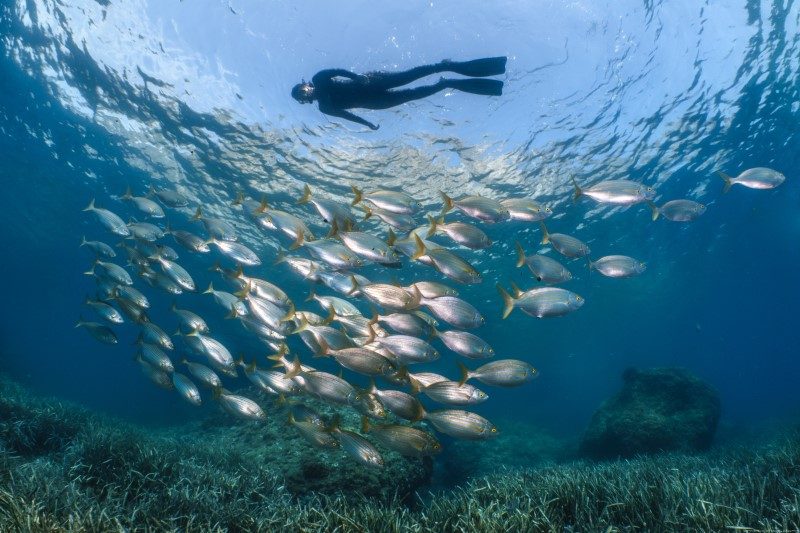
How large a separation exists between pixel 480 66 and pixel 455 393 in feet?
25.1

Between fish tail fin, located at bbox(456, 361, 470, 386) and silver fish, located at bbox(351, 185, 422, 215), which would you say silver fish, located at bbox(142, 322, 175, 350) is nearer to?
silver fish, located at bbox(351, 185, 422, 215)

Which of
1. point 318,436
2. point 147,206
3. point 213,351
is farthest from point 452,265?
point 147,206

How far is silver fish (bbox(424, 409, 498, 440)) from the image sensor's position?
5.02 metres

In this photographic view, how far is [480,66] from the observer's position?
9078 mm

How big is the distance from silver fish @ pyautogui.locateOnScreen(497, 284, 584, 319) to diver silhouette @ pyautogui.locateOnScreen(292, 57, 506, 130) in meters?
6.00

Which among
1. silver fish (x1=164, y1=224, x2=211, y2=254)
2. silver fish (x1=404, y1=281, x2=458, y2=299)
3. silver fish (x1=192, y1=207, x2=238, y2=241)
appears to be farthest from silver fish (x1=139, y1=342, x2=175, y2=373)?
silver fish (x1=404, y1=281, x2=458, y2=299)

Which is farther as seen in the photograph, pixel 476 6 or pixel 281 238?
pixel 281 238

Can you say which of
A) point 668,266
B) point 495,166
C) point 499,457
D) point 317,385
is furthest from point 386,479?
point 668,266

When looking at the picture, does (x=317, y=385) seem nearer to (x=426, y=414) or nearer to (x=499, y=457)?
(x=426, y=414)

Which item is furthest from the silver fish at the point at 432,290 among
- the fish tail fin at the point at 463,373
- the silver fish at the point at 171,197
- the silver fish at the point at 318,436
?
the silver fish at the point at 171,197

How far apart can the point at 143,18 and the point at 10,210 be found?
94.9 feet

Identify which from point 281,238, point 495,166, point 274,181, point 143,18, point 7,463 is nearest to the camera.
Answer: point 7,463

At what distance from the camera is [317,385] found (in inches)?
219

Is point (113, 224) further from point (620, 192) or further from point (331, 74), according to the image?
point (620, 192)
